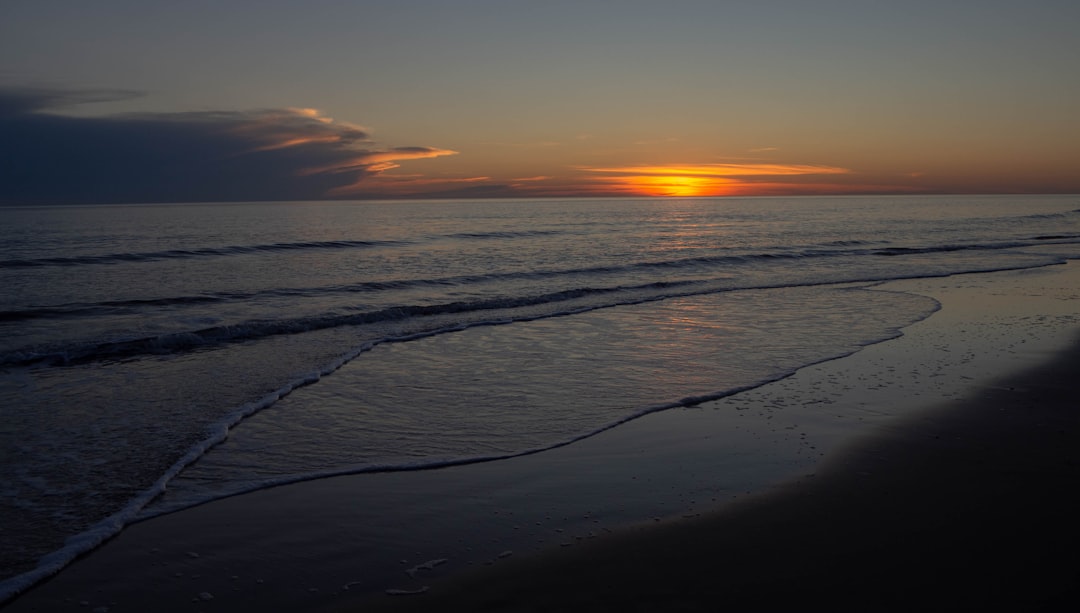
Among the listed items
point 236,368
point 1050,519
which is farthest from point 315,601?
point 236,368

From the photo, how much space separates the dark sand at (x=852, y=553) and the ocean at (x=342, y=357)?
2299mm

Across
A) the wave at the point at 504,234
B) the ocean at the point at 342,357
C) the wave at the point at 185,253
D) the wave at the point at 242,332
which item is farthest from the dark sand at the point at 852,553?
the wave at the point at 504,234

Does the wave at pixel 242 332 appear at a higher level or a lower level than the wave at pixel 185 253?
lower

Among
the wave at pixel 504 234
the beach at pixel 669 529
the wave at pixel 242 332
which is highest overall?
the wave at pixel 504 234

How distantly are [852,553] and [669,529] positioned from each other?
1.20 meters

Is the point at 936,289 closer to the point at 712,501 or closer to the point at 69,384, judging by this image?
the point at 712,501

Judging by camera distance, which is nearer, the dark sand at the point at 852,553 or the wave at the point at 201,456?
the dark sand at the point at 852,553

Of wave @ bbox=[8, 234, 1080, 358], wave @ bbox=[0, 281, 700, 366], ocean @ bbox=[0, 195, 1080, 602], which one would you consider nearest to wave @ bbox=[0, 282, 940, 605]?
ocean @ bbox=[0, 195, 1080, 602]

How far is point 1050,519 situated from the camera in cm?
512

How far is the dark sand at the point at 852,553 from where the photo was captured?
411 cm

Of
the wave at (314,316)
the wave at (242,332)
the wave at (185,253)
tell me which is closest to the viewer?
the wave at (242,332)

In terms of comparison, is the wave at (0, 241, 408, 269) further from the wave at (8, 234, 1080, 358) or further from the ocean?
the wave at (8, 234, 1080, 358)

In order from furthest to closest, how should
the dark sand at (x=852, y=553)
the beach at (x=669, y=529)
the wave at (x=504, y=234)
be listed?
the wave at (x=504, y=234)
the beach at (x=669, y=529)
the dark sand at (x=852, y=553)

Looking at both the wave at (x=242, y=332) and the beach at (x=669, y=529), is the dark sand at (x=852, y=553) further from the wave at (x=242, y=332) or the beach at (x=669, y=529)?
the wave at (x=242, y=332)
